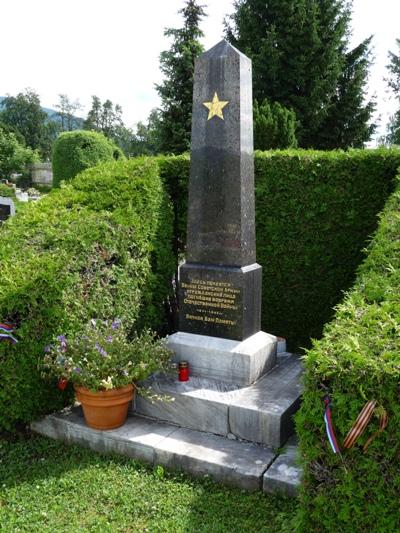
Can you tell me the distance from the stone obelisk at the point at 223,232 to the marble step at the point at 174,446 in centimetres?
77

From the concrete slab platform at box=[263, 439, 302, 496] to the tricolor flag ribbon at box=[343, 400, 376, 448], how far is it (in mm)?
1123

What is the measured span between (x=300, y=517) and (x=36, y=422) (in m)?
2.96

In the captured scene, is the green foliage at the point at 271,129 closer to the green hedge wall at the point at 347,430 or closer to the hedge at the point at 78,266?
the hedge at the point at 78,266

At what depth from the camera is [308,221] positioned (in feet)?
20.4

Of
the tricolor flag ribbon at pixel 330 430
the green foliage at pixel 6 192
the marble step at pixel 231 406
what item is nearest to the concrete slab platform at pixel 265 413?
the marble step at pixel 231 406

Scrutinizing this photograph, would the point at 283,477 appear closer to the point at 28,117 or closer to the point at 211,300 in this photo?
the point at 211,300

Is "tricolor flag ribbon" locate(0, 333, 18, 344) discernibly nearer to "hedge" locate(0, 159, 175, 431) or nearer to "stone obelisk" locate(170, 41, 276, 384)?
"hedge" locate(0, 159, 175, 431)

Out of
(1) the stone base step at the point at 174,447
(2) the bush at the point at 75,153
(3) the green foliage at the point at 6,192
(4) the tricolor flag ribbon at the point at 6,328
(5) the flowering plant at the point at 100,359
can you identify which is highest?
(2) the bush at the point at 75,153

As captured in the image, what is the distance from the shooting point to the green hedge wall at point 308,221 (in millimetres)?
5926

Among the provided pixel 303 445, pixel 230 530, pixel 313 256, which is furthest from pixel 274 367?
pixel 303 445

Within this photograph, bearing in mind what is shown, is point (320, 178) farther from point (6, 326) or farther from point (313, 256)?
point (6, 326)

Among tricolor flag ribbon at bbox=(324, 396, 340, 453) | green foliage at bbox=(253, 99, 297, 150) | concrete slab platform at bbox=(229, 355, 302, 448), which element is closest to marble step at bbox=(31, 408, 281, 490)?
concrete slab platform at bbox=(229, 355, 302, 448)

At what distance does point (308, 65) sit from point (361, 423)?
802 inches

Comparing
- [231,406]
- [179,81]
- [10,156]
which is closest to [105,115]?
[10,156]
